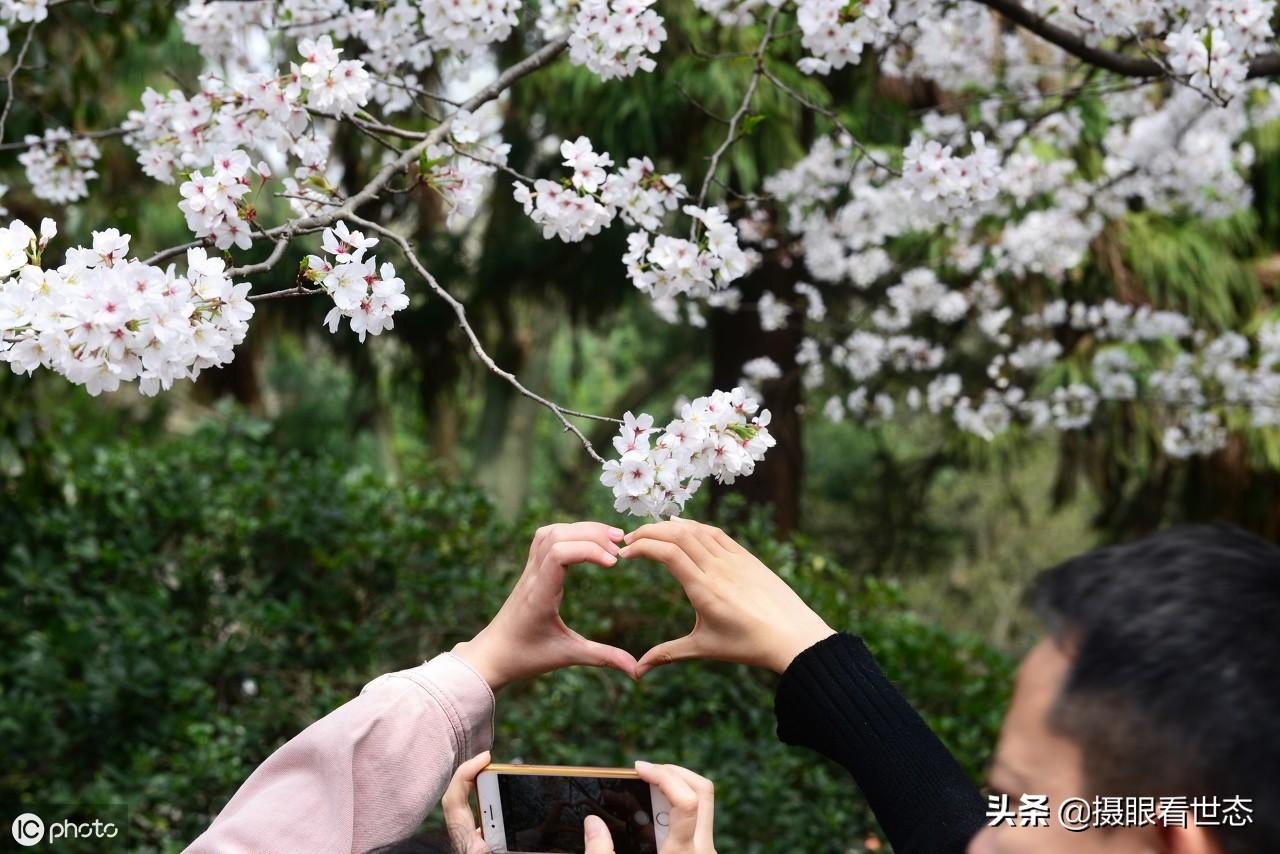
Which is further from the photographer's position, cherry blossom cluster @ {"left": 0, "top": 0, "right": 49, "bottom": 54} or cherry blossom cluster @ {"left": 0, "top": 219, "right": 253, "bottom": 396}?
cherry blossom cluster @ {"left": 0, "top": 0, "right": 49, "bottom": 54}

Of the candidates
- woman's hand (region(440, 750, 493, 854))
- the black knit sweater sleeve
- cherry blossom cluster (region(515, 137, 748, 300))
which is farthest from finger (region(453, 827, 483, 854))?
cherry blossom cluster (region(515, 137, 748, 300))

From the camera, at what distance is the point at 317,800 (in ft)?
3.45

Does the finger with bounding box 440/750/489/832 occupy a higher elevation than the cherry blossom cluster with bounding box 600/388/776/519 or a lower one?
lower

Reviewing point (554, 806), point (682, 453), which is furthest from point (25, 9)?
point (554, 806)

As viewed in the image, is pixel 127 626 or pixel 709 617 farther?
pixel 127 626

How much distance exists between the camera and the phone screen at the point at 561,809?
1024 mm

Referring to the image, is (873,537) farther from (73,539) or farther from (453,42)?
(453,42)

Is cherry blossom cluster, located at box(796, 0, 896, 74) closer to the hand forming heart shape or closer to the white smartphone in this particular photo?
the hand forming heart shape

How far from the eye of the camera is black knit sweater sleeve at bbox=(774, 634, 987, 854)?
3.62 ft

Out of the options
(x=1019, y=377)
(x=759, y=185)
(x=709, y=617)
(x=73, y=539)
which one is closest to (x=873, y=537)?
(x=1019, y=377)

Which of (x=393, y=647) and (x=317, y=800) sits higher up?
(x=317, y=800)

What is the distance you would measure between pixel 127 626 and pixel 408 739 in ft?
7.49

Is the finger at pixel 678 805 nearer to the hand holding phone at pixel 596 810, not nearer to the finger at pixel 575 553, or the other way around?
the hand holding phone at pixel 596 810

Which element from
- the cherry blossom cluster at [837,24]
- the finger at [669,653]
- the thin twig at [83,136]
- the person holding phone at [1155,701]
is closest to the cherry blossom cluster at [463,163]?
the cherry blossom cluster at [837,24]
